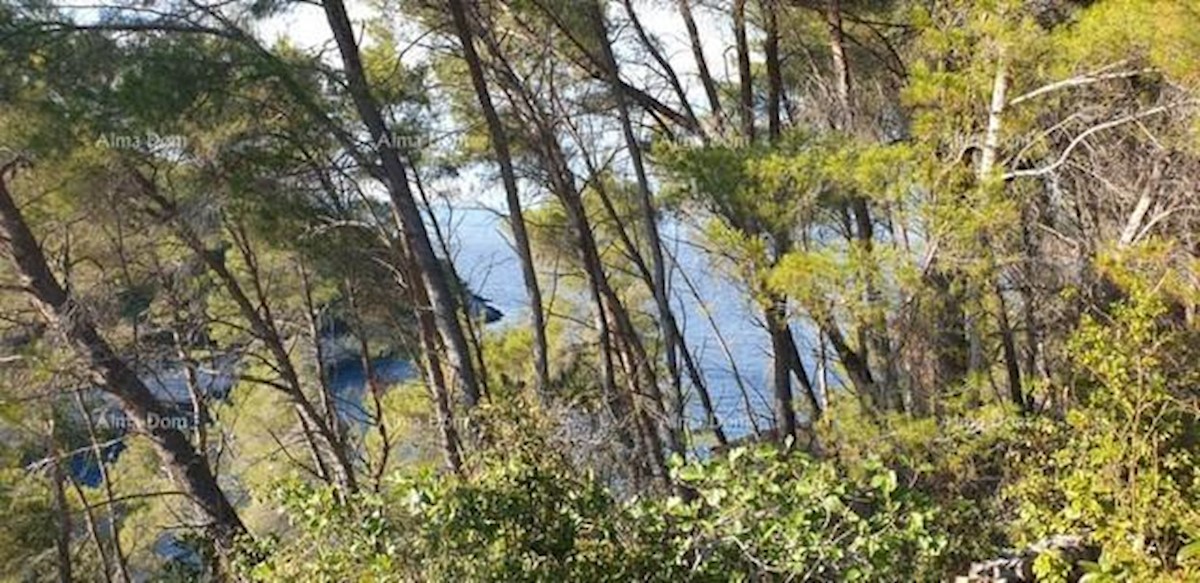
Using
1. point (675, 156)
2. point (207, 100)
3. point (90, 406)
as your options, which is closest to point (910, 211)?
point (675, 156)

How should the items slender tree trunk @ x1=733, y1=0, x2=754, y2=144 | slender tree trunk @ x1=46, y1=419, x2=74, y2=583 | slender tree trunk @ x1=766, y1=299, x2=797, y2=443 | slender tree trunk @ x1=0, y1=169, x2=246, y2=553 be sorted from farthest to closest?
slender tree trunk @ x1=46, y1=419, x2=74, y2=583, slender tree trunk @ x1=733, y1=0, x2=754, y2=144, slender tree trunk @ x1=766, y1=299, x2=797, y2=443, slender tree trunk @ x1=0, y1=169, x2=246, y2=553

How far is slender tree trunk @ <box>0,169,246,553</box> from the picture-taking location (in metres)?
5.79

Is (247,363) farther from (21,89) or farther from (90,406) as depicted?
(21,89)

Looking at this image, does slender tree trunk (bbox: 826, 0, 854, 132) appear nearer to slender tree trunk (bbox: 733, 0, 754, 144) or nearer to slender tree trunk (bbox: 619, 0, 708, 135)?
→ slender tree trunk (bbox: 733, 0, 754, 144)

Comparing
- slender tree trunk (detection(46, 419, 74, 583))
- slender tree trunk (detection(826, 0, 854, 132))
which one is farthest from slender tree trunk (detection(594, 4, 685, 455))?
slender tree trunk (detection(46, 419, 74, 583))

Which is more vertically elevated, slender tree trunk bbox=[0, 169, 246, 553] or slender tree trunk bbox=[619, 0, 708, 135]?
slender tree trunk bbox=[619, 0, 708, 135]

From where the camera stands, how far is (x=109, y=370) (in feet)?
19.4

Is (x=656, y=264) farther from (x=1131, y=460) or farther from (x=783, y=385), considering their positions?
(x=1131, y=460)

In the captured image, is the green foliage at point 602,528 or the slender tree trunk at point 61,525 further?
the slender tree trunk at point 61,525

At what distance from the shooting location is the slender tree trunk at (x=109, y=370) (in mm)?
5785

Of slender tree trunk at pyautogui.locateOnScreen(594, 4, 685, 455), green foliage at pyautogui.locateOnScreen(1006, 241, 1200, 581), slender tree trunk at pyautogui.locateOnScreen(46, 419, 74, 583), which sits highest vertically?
slender tree trunk at pyautogui.locateOnScreen(594, 4, 685, 455)

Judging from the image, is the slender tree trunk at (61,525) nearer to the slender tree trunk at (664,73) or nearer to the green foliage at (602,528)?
the slender tree trunk at (664,73)

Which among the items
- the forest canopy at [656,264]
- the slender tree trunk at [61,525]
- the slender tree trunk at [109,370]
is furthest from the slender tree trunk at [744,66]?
the slender tree trunk at [61,525]

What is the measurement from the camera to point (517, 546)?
293 centimetres
